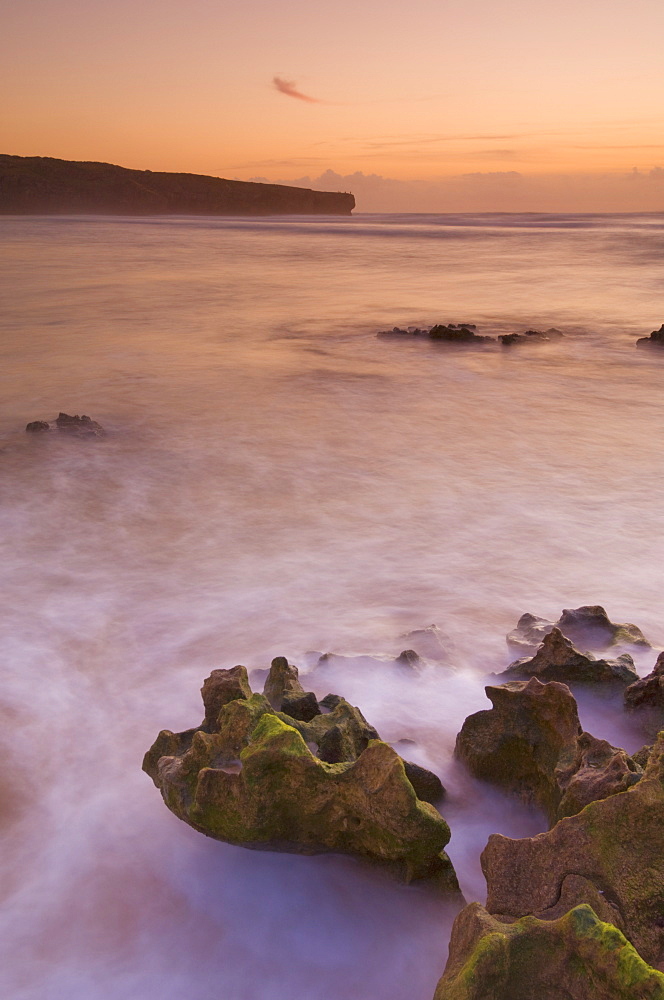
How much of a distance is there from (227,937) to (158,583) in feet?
7.08

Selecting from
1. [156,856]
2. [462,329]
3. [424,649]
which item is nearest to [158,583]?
[424,649]

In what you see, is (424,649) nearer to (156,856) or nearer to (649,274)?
(156,856)

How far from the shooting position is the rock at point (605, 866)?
1.46 metres

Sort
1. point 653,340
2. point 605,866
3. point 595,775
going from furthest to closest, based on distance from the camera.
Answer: point 653,340 < point 595,775 < point 605,866

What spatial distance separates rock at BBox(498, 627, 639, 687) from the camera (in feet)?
8.30

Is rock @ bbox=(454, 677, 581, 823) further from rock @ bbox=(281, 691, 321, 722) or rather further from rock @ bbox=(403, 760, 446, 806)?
rock @ bbox=(281, 691, 321, 722)

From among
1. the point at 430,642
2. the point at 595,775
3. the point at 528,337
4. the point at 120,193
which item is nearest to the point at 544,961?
the point at 595,775

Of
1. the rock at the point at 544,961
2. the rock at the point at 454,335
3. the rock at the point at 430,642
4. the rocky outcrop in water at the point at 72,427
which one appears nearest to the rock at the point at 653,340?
the rock at the point at 454,335

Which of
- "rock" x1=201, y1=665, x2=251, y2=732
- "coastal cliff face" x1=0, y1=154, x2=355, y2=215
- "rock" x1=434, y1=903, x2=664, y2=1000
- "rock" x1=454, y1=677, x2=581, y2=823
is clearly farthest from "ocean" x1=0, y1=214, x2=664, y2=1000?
"coastal cliff face" x1=0, y1=154, x2=355, y2=215

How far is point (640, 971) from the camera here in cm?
120

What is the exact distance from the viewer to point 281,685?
2.38 m

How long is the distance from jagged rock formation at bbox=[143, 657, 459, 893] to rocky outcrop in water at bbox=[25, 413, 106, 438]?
15.2ft

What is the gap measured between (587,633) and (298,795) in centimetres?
160

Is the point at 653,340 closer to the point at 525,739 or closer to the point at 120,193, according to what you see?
the point at 525,739
